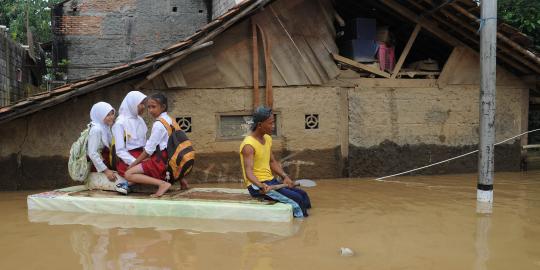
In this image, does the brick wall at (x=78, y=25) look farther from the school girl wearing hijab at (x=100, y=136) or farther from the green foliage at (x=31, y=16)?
the green foliage at (x=31, y=16)

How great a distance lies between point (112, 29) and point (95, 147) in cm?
760

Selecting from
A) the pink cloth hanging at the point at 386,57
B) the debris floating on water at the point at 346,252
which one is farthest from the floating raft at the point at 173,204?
the pink cloth hanging at the point at 386,57

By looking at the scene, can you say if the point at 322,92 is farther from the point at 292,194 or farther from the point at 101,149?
the point at 101,149

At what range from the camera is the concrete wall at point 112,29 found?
12.1m

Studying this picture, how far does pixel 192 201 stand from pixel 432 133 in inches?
215

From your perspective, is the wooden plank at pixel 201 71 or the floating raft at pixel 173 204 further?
the wooden plank at pixel 201 71

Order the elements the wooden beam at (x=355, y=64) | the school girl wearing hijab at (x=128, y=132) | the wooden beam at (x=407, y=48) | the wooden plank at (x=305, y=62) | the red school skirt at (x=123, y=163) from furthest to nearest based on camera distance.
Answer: the wooden beam at (x=407, y=48), the wooden beam at (x=355, y=64), the wooden plank at (x=305, y=62), the red school skirt at (x=123, y=163), the school girl wearing hijab at (x=128, y=132)

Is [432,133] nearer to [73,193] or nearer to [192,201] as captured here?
[192,201]

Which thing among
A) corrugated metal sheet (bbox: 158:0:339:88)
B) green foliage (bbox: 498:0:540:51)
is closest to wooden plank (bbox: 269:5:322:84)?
corrugated metal sheet (bbox: 158:0:339:88)

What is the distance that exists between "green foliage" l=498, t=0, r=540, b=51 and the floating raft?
855cm

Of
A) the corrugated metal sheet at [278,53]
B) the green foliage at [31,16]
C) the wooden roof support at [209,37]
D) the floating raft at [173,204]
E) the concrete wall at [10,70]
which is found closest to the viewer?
the floating raft at [173,204]

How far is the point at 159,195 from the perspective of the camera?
546cm

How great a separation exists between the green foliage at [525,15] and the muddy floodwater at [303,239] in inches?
238

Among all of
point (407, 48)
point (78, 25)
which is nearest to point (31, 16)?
point (78, 25)
